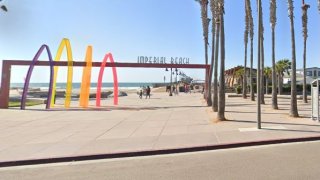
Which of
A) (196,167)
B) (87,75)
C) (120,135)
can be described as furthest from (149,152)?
(87,75)

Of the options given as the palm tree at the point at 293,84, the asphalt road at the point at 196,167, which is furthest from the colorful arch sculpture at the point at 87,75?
the asphalt road at the point at 196,167

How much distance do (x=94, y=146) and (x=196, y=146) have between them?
3.07 meters

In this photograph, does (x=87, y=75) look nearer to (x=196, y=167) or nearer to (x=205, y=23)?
(x=205, y=23)

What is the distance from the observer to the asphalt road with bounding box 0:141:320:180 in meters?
7.77

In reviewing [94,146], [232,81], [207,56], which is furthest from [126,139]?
[232,81]

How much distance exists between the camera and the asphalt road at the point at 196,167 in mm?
7770

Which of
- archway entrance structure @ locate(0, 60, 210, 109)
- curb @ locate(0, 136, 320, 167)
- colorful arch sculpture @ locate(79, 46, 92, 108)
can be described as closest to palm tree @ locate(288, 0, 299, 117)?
curb @ locate(0, 136, 320, 167)

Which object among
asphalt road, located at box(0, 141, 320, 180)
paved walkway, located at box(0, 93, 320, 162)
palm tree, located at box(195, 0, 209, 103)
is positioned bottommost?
asphalt road, located at box(0, 141, 320, 180)

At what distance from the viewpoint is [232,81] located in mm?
102938

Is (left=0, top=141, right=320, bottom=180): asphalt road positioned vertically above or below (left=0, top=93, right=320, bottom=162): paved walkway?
below

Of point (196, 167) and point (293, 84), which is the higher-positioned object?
point (293, 84)

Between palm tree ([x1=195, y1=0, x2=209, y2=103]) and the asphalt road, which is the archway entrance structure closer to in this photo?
palm tree ([x1=195, y1=0, x2=209, y2=103])

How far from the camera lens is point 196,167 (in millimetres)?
8578

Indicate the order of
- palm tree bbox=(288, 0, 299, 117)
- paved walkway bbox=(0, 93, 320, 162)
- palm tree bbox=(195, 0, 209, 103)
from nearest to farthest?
paved walkway bbox=(0, 93, 320, 162) → palm tree bbox=(288, 0, 299, 117) → palm tree bbox=(195, 0, 209, 103)
